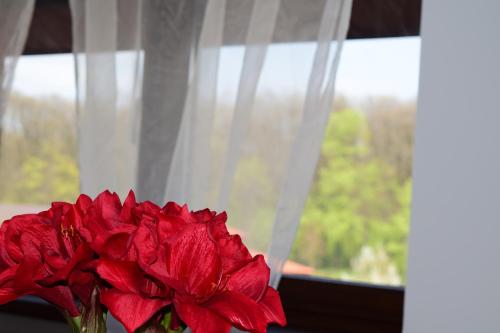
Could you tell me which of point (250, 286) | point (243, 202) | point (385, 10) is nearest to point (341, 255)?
point (243, 202)

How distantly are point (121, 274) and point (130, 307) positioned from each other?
0.03 meters

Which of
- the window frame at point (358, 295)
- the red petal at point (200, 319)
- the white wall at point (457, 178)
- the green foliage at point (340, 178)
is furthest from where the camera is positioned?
the green foliage at point (340, 178)

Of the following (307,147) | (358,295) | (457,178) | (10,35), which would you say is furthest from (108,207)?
(10,35)

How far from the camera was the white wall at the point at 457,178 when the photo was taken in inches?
48.8

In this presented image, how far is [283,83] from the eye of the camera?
1335 millimetres

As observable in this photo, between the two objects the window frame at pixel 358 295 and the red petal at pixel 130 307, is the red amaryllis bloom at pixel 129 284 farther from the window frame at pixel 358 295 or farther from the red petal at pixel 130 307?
the window frame at pixel 358 295

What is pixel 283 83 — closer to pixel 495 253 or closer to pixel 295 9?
pixel 295 9

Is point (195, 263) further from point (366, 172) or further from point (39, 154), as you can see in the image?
point (39, 154)

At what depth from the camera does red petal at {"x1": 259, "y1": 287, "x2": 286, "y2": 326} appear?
0.52 meters

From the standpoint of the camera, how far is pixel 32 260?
0.51 meters

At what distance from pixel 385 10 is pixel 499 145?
415mm

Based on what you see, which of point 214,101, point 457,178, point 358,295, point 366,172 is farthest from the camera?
point 366,172

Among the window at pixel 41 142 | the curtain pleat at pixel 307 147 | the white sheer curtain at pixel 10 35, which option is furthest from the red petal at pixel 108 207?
the window at pixel 41 142

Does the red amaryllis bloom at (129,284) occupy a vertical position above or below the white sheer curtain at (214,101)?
below
